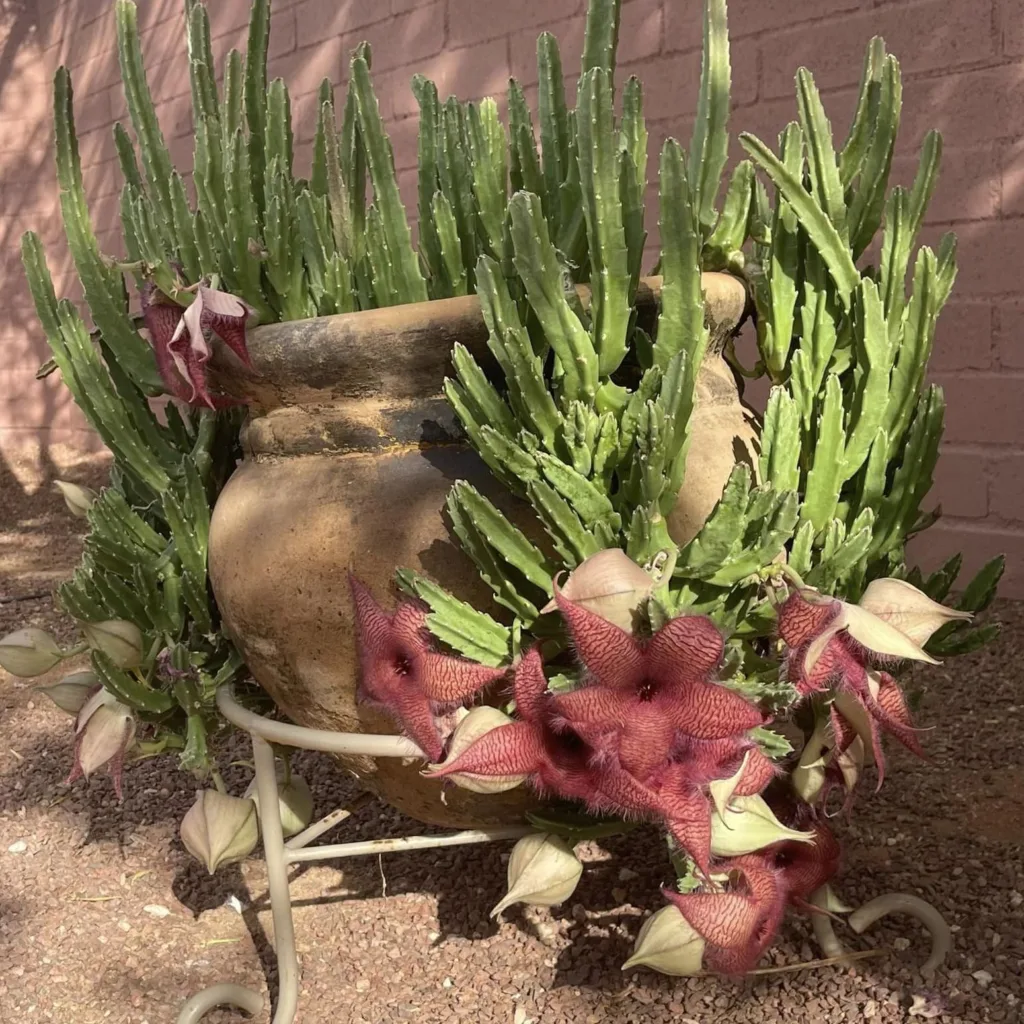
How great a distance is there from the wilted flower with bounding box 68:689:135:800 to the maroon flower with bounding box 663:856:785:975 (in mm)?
533

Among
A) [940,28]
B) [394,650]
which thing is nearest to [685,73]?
[940,28]

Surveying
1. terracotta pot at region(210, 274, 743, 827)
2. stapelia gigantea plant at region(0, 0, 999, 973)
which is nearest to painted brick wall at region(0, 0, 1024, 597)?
stapelia gigantea plant at region(0, 0, 999, 973)

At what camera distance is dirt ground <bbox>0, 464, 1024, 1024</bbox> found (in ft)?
3.10

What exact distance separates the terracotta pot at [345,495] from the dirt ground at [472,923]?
0.24 m

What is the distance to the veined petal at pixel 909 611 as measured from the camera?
0.75 metres

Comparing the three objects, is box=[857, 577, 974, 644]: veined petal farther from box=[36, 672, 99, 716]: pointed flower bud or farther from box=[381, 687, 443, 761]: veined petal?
box=[36, 672, 99, 716]: pointed flower bud

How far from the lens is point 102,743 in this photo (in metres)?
0.98

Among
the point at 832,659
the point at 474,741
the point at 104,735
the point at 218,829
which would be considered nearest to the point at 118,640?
the point at 104,735

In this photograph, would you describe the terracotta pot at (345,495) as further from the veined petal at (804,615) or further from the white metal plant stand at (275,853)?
the veined petal at (804,615)

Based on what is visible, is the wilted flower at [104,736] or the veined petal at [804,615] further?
the wilted flower at [104,736]

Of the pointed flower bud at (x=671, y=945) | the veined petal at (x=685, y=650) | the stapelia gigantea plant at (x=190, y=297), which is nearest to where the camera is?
the veined petal at (x=685, y=650)

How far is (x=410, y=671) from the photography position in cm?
77

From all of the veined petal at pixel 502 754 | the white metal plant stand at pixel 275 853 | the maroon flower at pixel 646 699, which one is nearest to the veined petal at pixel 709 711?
the maroon flower at pixel 646 699

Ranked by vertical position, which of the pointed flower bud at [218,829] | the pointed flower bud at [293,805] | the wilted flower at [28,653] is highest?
the wilted flower at [28,653]
